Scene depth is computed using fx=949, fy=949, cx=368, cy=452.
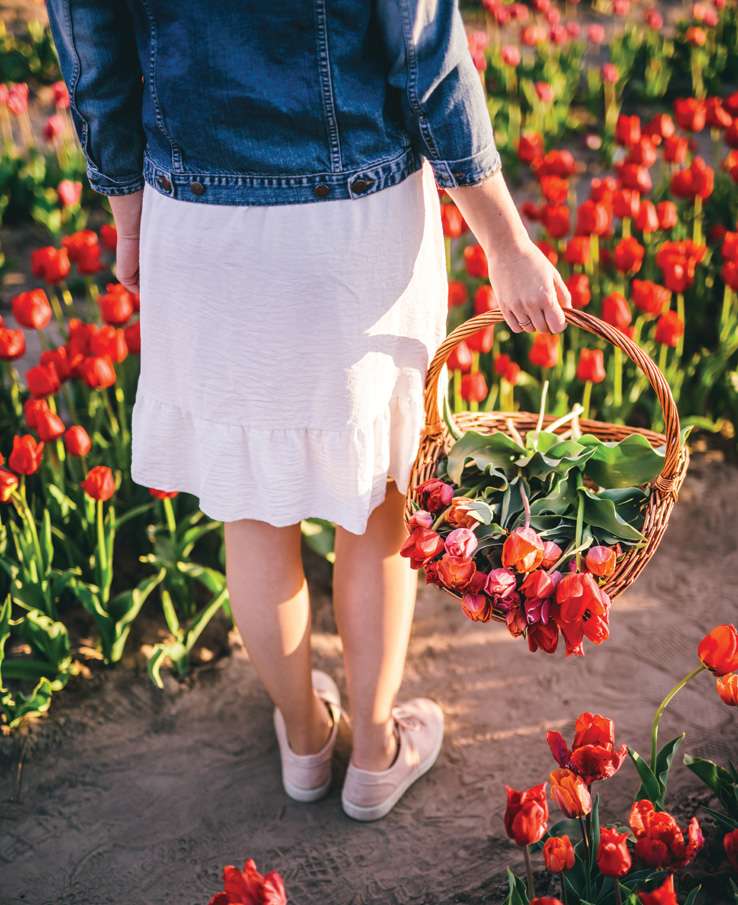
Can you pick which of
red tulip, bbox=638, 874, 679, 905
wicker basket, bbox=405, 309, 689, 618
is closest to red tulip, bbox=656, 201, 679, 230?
wicker basket, bbox=405, 309, 689, 618

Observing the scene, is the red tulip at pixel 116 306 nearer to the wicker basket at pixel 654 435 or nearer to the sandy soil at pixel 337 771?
the sandy soil at pixel 337 771

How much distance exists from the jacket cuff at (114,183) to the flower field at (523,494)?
63 cm

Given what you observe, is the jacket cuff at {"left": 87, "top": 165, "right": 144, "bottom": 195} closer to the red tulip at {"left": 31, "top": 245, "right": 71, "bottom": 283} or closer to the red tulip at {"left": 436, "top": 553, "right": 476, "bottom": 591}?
the red tulip at {"left": 436, "top": 553, "right": 476, "bottom": 591}

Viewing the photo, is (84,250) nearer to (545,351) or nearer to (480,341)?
(480,341)

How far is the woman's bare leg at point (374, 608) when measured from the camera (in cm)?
160

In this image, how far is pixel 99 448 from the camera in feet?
7.70

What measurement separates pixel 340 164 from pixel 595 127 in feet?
13.0

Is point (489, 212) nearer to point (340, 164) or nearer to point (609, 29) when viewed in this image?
point (340, 164)

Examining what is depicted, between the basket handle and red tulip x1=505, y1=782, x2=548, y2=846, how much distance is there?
1.65ft

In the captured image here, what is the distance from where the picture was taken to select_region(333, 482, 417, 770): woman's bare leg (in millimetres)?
1601

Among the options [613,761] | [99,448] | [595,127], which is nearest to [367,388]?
[613,761]

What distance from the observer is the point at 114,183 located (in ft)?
4.72

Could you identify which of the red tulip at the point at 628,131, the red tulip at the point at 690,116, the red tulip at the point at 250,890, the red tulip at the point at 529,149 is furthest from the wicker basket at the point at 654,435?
the red tulip at the point at 690,116

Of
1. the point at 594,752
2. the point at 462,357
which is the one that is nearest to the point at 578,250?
the point at 462,357
